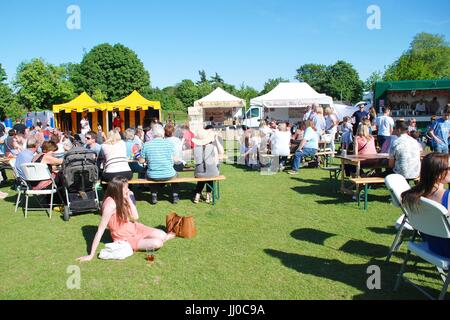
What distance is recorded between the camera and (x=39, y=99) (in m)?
40.9

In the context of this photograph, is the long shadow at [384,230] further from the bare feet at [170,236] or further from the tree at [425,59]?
the tree at [425,59]

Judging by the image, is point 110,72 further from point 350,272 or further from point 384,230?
point 350,272

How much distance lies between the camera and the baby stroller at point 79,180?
592 centimetres

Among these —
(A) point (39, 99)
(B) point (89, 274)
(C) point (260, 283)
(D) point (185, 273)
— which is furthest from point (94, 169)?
(A) point (39, 99)

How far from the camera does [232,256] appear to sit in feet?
13.9

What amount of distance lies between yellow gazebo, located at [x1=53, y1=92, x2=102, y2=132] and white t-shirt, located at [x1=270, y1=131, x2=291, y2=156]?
13.2 metres

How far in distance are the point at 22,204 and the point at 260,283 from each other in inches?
218

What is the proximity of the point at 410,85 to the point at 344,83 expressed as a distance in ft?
199

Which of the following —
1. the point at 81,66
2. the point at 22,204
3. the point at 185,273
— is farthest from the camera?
the point at 81,66

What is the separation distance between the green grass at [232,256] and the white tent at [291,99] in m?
12.4

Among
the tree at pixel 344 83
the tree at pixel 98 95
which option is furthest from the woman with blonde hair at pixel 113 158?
the tree at pixel 344 83

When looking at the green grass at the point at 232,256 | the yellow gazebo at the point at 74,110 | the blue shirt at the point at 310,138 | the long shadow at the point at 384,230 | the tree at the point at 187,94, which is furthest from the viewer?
A: the tree at the point at 187,94

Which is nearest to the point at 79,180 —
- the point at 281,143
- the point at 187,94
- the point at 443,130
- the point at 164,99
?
the point at 281,143
